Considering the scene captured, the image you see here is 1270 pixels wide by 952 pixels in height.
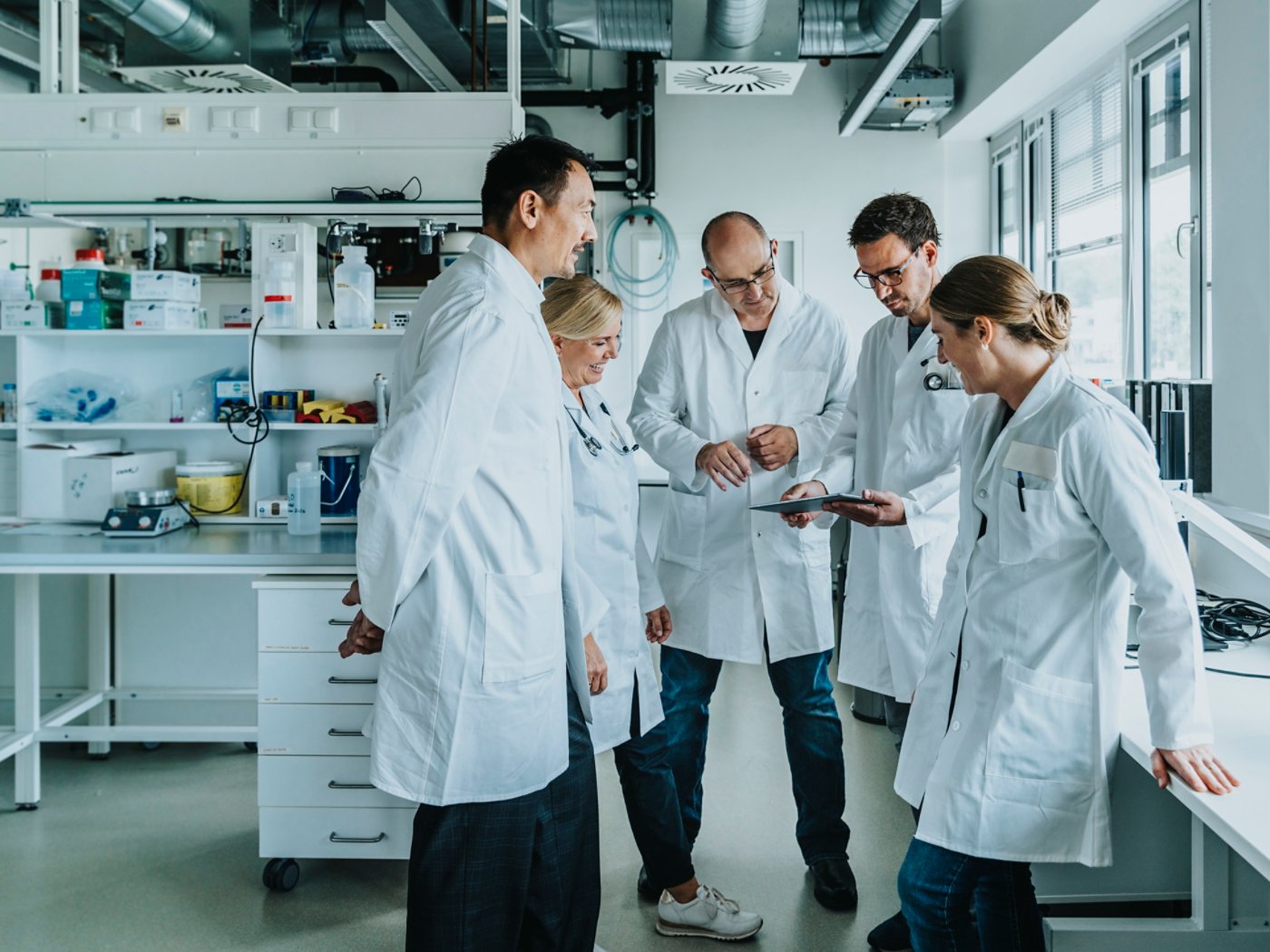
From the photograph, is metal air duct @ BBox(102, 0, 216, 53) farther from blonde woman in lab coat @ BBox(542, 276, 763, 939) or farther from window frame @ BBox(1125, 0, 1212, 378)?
window frame @ BBox(1125, 0, 1212, 378)

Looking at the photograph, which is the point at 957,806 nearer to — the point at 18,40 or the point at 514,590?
the point at 514,590

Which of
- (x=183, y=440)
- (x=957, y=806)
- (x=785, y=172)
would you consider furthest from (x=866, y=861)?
(x=785, y=172)

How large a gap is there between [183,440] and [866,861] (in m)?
2.53

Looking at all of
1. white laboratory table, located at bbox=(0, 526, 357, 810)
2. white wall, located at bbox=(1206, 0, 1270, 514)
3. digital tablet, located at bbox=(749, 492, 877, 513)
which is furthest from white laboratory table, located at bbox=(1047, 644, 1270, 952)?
white laboratory table, located at bbox=(0, 526, 357, 810)

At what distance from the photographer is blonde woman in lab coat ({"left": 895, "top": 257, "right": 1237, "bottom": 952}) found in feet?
4.52

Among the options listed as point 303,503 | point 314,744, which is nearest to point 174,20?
point 303,503

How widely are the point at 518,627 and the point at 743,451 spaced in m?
1.06

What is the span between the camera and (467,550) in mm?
1622

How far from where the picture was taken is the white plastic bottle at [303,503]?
3.11 metres

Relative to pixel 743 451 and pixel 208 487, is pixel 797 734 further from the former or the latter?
pixel 208 487

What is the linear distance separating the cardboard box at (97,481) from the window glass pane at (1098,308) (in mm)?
3737

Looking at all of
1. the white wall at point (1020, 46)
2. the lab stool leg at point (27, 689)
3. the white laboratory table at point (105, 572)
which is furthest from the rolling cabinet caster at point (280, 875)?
the white wall at point (1020, 46)

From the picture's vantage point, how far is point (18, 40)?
578 centimetres

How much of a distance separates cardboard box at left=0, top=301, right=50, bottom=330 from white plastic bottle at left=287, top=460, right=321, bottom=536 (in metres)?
1.02
